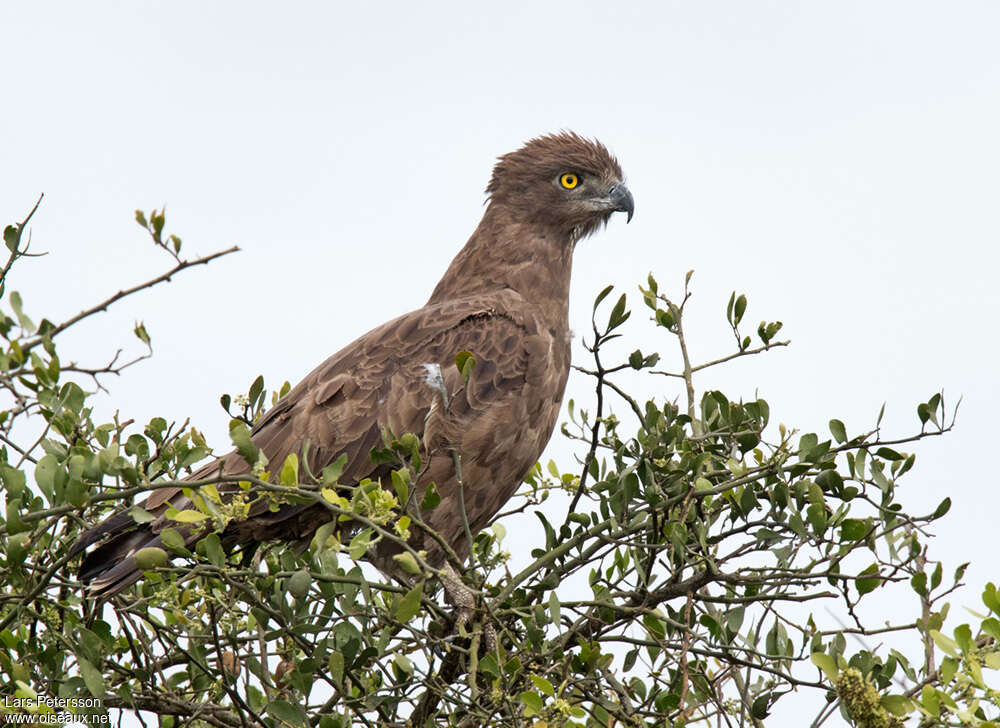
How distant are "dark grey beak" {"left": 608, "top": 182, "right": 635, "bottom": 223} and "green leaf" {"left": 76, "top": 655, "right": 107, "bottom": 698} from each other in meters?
4.39

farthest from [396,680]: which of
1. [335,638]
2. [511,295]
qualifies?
[511,295]

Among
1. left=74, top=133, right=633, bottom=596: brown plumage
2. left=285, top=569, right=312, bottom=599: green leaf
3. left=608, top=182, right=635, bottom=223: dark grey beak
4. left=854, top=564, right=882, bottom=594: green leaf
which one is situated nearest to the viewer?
left=285, top=569, right=312, bottom=599: green leaf

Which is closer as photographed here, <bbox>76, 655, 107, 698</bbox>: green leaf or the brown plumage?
<bbox>76, 655, 107, 698</bbox>: green leaf

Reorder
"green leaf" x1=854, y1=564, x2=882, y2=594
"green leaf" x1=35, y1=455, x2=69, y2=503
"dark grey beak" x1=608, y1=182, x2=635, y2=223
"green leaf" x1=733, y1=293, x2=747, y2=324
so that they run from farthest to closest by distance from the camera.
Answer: "dark grey beak" x1=608, y1=182, x2=635, y2=223
"green leaf" x1=733, y1=293, x2=747, y2=324
"green leaf" x1=854, y1=564, x2=882, y2=594
"green leaf" x1=35, y1=455, x2=69, y2=503

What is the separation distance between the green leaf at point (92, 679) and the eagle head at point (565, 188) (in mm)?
4156

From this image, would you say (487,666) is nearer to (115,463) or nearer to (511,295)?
(115,463)

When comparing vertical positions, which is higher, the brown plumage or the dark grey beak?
the dark grey beak

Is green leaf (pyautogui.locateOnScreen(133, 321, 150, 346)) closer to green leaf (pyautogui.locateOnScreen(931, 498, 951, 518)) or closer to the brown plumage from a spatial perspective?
the brown plumage

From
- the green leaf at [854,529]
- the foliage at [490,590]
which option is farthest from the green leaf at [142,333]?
the green leaf at [854,529]

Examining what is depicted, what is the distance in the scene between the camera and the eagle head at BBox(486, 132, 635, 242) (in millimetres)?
7141

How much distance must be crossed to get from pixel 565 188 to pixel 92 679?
4.47 metres

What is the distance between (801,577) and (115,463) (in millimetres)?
2191

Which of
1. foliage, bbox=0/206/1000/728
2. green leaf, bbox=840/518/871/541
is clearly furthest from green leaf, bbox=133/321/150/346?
green leaf, bbox=840/518/871/541

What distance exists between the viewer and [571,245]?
7.17 meters
